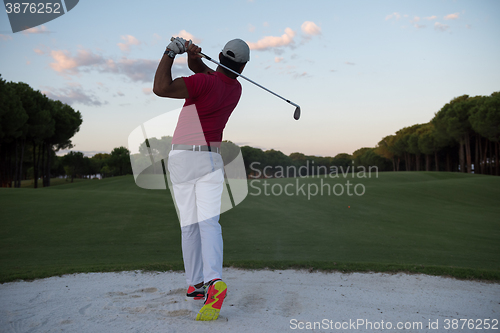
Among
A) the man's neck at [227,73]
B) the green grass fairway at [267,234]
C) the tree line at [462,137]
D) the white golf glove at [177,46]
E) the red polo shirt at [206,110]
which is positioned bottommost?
the green grass fairway at [267,234]

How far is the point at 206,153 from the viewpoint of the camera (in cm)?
312

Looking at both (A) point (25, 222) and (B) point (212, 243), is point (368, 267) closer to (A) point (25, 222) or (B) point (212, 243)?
(B) point (212, 243)

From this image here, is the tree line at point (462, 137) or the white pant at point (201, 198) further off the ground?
the tree line at point (462, 137)

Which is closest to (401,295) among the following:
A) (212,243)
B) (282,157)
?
(212,243)

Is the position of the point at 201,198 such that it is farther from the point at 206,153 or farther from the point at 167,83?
the point at 167,83

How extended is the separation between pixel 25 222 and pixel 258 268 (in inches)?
295

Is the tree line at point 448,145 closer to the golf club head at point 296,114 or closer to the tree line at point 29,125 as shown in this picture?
the tree line at point 29,125

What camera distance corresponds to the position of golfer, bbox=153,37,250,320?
2930mm

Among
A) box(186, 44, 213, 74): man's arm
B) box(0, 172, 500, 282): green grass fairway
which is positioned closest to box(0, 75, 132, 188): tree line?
box(0, 172, 500, 282): green grass fairway

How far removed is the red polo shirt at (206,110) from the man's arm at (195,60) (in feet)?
0.80

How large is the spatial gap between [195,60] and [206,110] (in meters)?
0.65

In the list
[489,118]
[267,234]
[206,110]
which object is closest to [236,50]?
[206,110]

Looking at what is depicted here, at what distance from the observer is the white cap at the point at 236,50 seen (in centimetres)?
310

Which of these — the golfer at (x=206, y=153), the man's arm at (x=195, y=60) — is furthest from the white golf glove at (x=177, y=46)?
the man's arm at (x=195, y=60)
